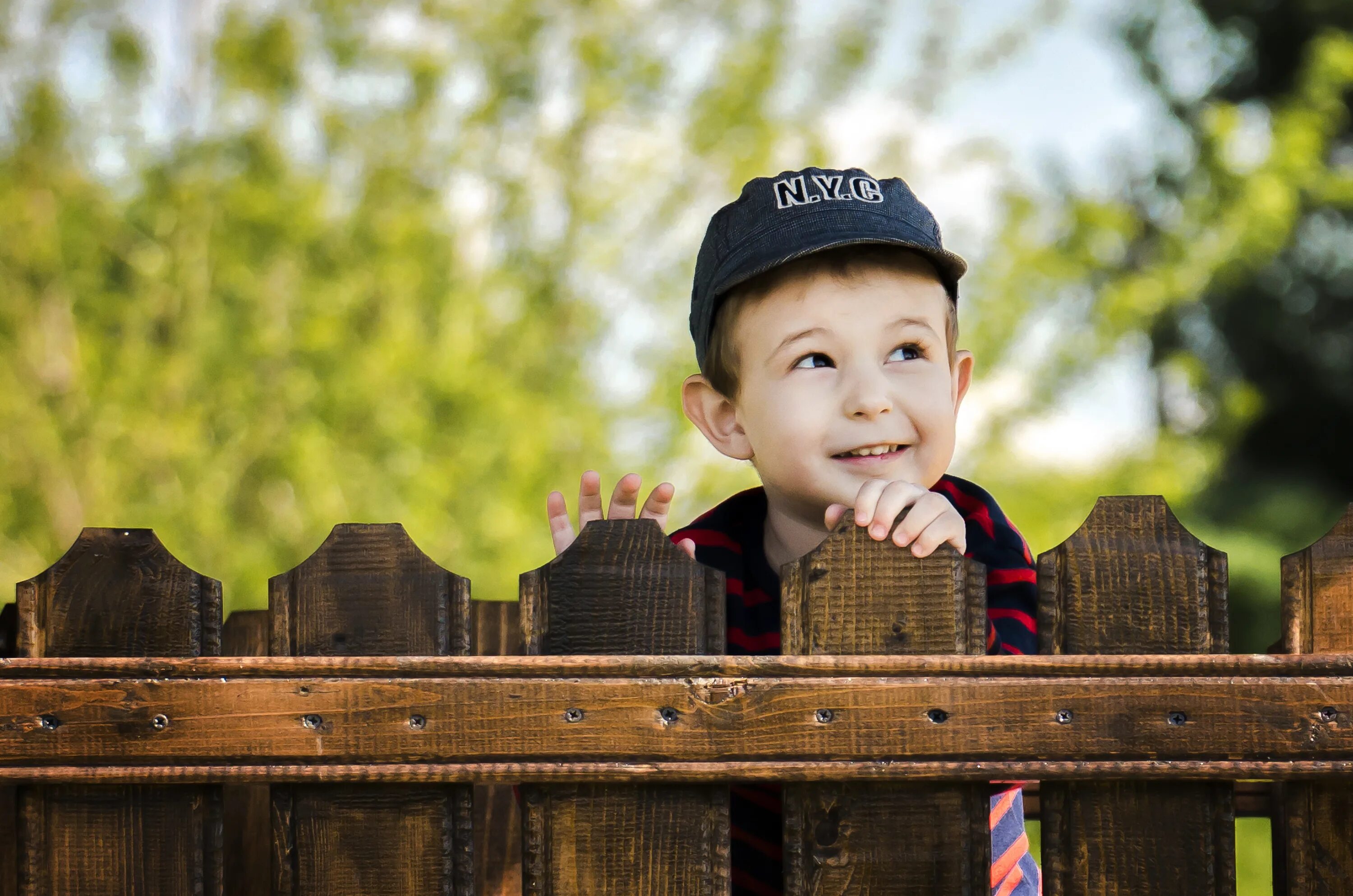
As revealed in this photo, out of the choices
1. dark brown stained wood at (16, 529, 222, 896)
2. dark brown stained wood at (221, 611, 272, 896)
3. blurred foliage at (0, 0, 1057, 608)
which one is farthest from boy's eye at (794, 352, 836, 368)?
blurred foliage at (0, 0, 1057, 608)

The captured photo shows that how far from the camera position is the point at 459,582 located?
4.49 ft

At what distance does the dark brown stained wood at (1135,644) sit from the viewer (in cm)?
132

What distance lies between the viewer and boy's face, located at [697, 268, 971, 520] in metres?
1.72

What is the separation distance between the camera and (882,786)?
132 centimetres

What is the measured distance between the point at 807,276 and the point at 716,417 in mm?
348

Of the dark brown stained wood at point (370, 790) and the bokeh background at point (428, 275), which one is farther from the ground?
the bokeh background at point (428, 275)

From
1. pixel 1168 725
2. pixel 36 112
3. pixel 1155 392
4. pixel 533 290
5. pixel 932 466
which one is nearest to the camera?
pixel 1168 725

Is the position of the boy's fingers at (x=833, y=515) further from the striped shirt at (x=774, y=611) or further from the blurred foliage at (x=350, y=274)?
the blurred foliage at (x=350, y=274)

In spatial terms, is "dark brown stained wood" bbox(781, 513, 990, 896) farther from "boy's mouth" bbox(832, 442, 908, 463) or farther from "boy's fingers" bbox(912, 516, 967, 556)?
"boy's mouth" bbox(832, 442, 908, 463)

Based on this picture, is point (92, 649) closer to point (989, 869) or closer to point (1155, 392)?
point (989, 869)

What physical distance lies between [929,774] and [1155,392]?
A: 9885 millimetres

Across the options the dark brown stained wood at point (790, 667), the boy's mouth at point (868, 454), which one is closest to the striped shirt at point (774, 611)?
the boy's mouth at point (868, 454)

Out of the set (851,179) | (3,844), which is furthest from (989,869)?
(3,844)

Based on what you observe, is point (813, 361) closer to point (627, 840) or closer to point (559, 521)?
point (559, 521)
